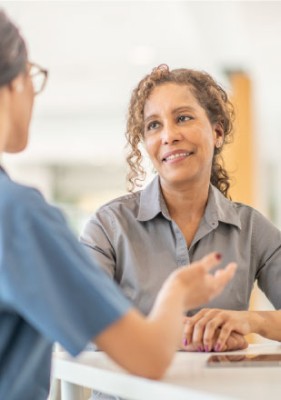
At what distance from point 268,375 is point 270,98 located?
8523 millimetres

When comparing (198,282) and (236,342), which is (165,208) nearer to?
(236,342)

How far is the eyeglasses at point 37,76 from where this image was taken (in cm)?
120

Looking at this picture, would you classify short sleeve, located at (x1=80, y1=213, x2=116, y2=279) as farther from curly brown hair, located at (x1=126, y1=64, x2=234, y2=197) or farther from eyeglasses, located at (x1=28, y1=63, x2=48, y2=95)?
eyeglasses, located at (x1=28, y1=63, x2=48, y2=95)

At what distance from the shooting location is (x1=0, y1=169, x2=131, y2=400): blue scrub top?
3.28ft

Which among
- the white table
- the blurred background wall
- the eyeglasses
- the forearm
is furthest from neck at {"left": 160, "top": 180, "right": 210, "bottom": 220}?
the blurred background wall

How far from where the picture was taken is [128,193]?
207cm

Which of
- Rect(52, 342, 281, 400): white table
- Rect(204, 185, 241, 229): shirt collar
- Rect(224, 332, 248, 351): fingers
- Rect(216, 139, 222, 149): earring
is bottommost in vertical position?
Rect(224, 332, 248, 351): fingers

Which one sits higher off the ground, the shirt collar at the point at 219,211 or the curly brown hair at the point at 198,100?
the curly brown hair at the point at 198,100

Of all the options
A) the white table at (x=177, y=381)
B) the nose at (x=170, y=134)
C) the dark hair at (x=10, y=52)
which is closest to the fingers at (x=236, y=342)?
the white table at (x=177, y=381)

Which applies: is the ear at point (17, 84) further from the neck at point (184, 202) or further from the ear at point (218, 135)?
the ear at point (218, 135)

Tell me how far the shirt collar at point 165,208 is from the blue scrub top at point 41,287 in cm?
87

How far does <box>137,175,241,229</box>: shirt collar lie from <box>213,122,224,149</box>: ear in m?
0.15

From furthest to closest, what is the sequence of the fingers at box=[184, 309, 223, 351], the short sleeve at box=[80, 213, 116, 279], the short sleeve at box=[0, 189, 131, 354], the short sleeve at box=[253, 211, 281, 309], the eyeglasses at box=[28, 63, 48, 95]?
1. the short sleeve at box=[253, 211, 281, 309]
2. the short sleeve at box=[80, 213, 116, 279]
3. the fingers at box=[184, 309, 223, 351]
4. the eyeglasses at box=[28, 63, 48, 95]
5. the short sleeve at box=[0, 189, 131, 354]

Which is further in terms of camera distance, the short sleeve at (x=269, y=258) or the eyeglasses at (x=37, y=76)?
the short sleeve at (x=269, y=258)
